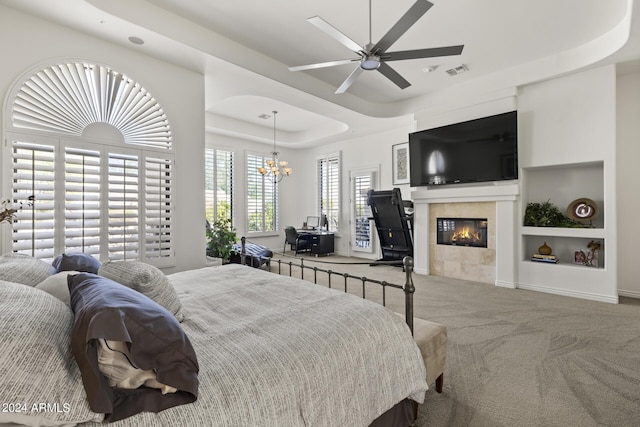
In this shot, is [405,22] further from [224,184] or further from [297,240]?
[224,184]

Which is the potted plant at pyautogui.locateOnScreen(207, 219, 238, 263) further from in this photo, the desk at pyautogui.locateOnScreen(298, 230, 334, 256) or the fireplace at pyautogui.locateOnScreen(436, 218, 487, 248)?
the fireplace at pyautogui.locateOnScreen(436, 218, 487, 248)

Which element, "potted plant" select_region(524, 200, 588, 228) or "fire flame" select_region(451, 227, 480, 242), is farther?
"fire flame" select_region(451, 227, 480, 242)

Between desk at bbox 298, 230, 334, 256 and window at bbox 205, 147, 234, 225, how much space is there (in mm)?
2004

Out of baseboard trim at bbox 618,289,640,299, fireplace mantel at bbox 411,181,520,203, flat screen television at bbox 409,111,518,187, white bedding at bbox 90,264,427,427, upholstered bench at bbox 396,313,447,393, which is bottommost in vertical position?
baseboard trim at bbox 618,289,640,299

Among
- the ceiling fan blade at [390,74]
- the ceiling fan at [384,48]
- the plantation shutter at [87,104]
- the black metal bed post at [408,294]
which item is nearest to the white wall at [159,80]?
the plantation shutter at [87,104]

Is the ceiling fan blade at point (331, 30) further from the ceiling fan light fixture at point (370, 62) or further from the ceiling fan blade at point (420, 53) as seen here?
the ceiling fan blade at point (420, 53)

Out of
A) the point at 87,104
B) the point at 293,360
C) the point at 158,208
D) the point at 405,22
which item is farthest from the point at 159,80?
the point at 293,360

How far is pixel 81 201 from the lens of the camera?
311 centimetres

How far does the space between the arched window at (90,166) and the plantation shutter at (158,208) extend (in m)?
0.01

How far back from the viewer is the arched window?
2.83 metres

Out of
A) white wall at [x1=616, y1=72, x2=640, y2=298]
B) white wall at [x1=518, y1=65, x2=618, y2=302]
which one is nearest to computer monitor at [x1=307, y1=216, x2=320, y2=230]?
white wall at [x1=518, y1=65, x2=618, y2=302]

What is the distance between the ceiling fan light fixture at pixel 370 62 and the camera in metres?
2.73

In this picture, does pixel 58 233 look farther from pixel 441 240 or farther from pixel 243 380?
pixel 441 240

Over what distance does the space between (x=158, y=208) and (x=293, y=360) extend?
3081 mm
